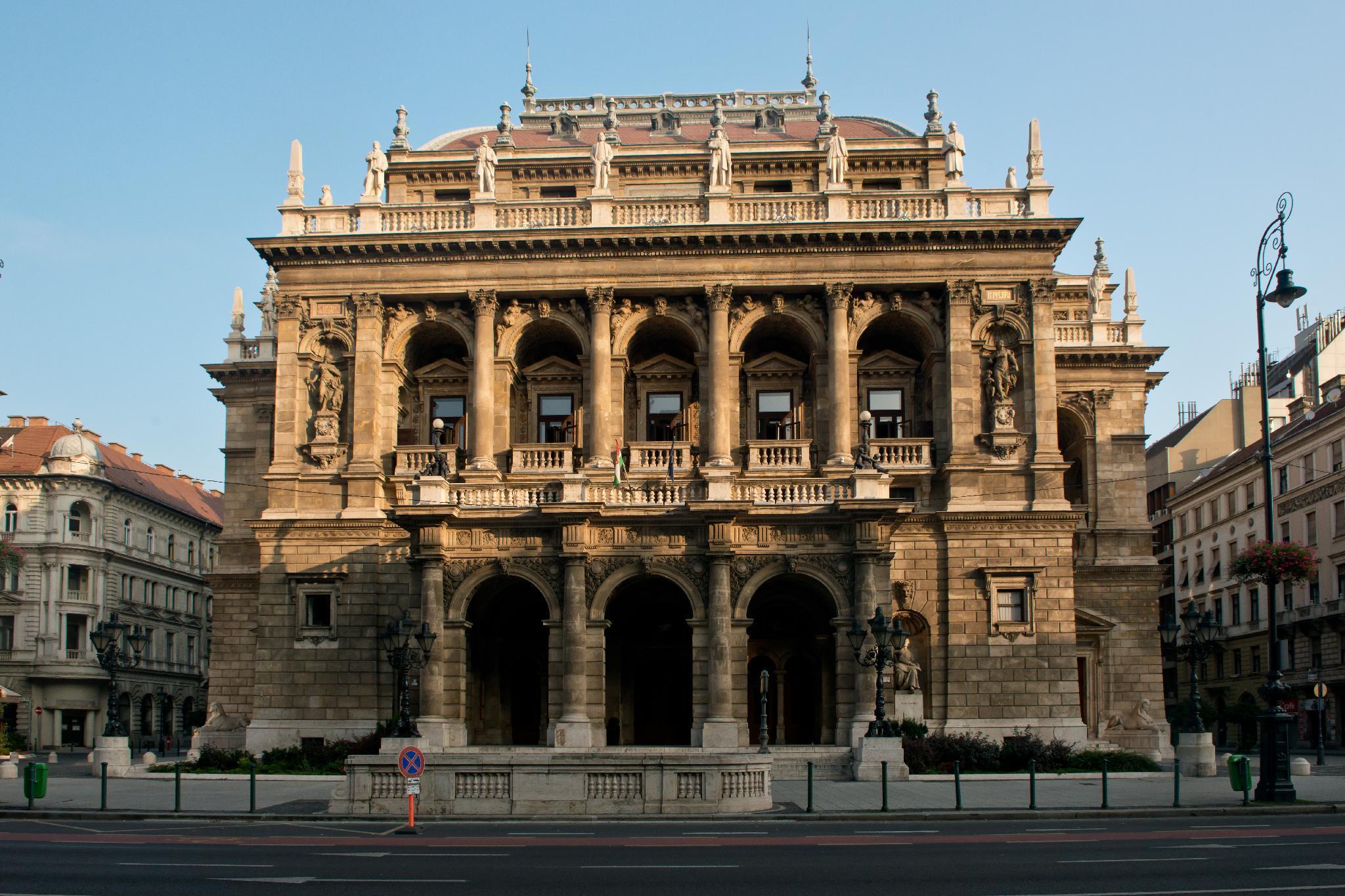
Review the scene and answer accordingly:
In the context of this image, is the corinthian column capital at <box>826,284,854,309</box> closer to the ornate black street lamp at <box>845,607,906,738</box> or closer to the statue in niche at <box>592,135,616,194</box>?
the statue in niche at <box>592,135,616,194</box>

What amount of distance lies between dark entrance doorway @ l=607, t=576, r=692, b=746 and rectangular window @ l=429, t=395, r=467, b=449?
9.25m

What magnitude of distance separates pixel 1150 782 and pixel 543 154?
31.9 meters

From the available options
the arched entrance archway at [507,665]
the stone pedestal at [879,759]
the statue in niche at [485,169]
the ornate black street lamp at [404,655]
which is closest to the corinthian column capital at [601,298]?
the statue in niche at [485,169]

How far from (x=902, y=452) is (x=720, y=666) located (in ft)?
35.6

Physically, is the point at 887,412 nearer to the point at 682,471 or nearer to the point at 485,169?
the point at 682,471

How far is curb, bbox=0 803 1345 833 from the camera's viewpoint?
25859 mm

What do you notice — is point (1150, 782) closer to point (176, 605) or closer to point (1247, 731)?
point (1247, 731)

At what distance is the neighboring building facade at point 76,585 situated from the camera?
248ft

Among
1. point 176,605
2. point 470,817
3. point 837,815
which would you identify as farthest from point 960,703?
point 176,605

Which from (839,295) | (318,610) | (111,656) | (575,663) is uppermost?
(839,295)

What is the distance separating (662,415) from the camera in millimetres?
50219

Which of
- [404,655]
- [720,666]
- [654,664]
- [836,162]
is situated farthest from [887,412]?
[404,655]

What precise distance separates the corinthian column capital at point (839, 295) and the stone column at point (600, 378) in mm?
7448

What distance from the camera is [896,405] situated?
49.6m
